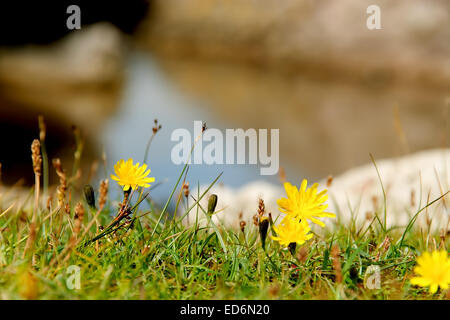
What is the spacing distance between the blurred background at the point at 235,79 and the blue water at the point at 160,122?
4 centimetres

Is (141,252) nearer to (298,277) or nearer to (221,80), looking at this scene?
(298,277)

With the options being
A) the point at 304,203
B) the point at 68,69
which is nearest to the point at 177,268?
the point at 304,203

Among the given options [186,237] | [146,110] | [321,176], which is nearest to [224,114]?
[146,110]

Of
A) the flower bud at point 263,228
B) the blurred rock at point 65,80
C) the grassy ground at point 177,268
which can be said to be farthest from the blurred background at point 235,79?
the flower bud at point 263,228

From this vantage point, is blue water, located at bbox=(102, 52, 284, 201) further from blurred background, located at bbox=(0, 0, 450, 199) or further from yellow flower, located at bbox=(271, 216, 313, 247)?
yellow flower, located at bbox=(271, 216, 313, 247)

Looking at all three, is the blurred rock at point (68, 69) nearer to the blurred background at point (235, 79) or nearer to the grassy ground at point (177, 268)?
the blurred background at point (235, 79)

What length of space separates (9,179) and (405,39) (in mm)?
10854

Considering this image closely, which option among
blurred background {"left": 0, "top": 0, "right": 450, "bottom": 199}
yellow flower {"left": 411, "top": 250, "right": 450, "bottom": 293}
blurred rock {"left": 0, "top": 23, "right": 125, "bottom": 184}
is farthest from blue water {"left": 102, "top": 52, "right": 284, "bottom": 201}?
yellow flower {"left": 411, "top": 250, "right": 450, "bottom": 293}

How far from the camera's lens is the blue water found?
6230mm

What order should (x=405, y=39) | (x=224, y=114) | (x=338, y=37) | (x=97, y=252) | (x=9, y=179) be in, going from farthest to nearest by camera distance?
1. (x=338, y=37)
2. (x=405, y=39)
3. (x=224, y=114)
4. (x=9, y=179)
5. (x=97, y=252)

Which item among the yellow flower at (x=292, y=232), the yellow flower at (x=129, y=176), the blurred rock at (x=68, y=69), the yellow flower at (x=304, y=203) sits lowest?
the yellow flower at (x=292, y=232)

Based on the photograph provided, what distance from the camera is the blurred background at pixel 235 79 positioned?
8.34 meters

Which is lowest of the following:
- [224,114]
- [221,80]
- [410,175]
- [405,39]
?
[410,175]
